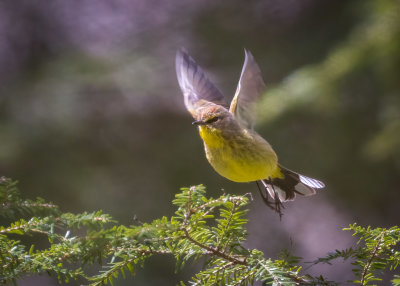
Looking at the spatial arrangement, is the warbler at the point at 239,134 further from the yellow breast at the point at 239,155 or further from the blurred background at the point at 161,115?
the blurred background at the point at 161,115

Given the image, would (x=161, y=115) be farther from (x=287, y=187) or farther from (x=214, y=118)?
(x=214, y=118)

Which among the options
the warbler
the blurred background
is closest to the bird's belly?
the warbler

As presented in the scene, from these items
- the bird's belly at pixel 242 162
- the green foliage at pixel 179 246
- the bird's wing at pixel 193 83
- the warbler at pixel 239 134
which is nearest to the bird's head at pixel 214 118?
the warbler at pixel 239 134

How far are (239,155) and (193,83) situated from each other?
102cm

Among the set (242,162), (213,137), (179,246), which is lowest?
(179,246)

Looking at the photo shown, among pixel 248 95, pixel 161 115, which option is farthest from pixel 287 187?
pixel 161 115

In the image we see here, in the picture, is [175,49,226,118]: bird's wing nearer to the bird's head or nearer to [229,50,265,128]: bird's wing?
[229,50,265,128]: bird's wing

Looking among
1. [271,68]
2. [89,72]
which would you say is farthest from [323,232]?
[89,72]

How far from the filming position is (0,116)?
3.97 m

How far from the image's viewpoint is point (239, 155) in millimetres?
2520

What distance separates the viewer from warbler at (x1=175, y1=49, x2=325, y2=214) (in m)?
2.49

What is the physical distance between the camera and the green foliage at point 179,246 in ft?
4.74

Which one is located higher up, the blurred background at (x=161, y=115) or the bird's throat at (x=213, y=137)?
the blurred background at (x=161, y=115)

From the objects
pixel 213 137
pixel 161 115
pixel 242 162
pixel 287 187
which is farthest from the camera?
pixel 161 115
